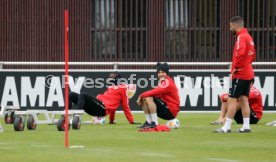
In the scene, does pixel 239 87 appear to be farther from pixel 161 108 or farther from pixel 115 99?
pixel 115 99

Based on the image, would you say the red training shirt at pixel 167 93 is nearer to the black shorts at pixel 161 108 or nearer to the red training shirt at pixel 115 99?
the black shorts at pixel 161 108

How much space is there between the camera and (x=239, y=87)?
59.0 feet

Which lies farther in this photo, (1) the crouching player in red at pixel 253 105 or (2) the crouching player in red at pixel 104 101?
(1) the crouching player in red at pixel 253 105

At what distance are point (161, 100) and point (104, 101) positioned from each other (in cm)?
215

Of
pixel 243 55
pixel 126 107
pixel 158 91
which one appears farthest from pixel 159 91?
pixel 126 107

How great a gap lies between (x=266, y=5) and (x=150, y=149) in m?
23.2

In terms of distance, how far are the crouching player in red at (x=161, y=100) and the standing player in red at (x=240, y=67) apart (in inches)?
56.0

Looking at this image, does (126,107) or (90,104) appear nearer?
(90,104)

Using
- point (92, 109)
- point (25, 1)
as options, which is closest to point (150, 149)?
point (92, 109)

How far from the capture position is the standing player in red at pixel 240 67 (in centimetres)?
1772

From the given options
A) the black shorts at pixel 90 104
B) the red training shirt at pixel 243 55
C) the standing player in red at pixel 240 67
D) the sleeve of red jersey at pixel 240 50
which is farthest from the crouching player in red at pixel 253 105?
the sleeve of red jersey at pixel 240 50

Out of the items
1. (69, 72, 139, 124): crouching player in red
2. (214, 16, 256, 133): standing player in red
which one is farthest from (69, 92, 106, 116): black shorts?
(214, 16, 256, 133): standing player in red

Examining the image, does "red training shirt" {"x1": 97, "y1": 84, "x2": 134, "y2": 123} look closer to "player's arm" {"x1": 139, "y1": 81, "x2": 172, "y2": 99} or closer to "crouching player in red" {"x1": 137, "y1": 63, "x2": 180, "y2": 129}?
"crouching player in red" {"x1": 137, "y1": 63, "x2": 180, "y2": 129}

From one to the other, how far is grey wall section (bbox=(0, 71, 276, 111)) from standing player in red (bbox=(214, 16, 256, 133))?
377 inches
